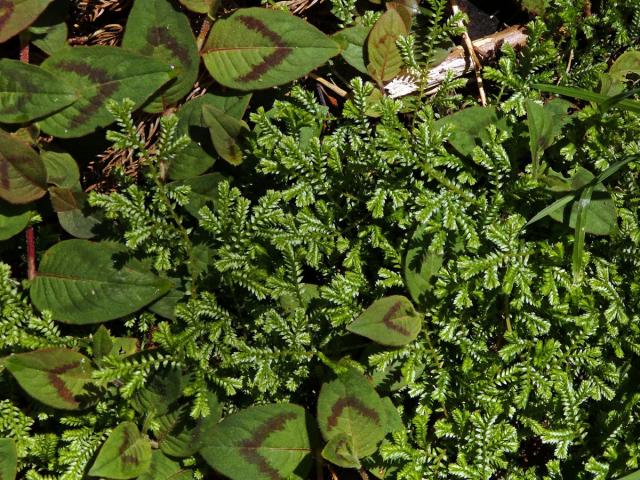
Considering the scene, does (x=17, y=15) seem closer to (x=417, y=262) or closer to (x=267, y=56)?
(x=267, y=56)

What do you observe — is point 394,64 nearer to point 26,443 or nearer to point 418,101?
point 418,101

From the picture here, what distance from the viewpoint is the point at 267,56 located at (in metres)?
2.79

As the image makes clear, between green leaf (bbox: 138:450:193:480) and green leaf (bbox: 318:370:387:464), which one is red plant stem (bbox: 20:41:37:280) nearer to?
green leaf (bbox: 138:450:193:480)

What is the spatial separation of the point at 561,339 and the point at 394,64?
128cm

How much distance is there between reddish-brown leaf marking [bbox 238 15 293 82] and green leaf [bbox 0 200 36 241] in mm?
957

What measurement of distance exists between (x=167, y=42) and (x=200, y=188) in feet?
1.87

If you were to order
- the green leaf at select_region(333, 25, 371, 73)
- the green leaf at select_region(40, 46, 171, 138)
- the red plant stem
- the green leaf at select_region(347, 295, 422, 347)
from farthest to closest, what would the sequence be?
the green leaf at select_region(333, 25, 371, 73), the red plant stem, the green leaf at select_region(40, 46, 171, 138), the green leaf at select_region(347, 295, 422, 347)

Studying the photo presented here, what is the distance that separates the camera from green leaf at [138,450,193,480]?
9.00 feet

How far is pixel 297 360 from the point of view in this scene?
2.74 meters

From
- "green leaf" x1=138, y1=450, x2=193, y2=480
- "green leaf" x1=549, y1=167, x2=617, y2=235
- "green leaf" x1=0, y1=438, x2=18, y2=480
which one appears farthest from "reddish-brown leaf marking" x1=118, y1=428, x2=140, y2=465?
"green leaf" x1=549, y1=167, x2=617, y2=235

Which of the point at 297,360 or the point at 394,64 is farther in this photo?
the point at 394,64

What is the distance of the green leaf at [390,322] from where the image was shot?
256cm

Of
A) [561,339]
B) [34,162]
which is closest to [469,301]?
[561,339]

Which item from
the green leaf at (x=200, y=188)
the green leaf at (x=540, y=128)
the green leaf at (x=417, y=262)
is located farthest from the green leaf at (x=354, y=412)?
the green leaf at (x=540, y=128)
